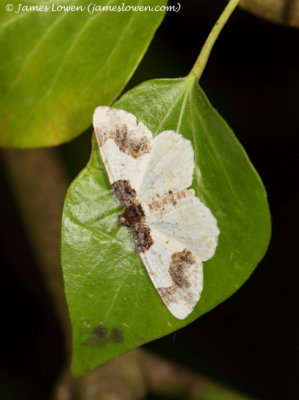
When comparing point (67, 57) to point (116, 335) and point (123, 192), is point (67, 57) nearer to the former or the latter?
point (123, 192)

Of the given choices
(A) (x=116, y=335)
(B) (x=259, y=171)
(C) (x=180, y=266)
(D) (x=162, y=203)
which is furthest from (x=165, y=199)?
(B) (x=259, y=171)

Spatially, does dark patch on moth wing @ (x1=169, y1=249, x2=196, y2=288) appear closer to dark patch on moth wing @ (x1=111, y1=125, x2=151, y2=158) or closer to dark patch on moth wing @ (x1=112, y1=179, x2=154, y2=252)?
dark patch on moth wing @ (x1=112, y1=179, x2=154, y2=252)

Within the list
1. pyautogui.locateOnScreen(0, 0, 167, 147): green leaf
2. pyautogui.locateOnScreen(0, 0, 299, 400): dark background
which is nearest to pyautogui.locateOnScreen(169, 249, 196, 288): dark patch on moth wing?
pyautogui.locateOnScreen(0, 0, 167, 147): green leaf

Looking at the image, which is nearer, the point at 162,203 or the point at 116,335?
the point at 116,335

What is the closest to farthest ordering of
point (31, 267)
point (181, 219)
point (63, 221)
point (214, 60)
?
1. point (63, 221)
2. point (181, 219)
3. point (214, 60)
4. point (31, 267)

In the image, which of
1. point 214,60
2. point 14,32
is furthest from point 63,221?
point 214,60

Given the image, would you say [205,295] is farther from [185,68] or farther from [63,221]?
[185,68]

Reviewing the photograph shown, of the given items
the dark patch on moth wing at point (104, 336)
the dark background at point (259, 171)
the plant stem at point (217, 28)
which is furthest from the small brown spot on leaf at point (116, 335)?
the dark background at point (259, 171)

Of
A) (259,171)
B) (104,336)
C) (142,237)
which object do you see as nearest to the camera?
(104,336)
